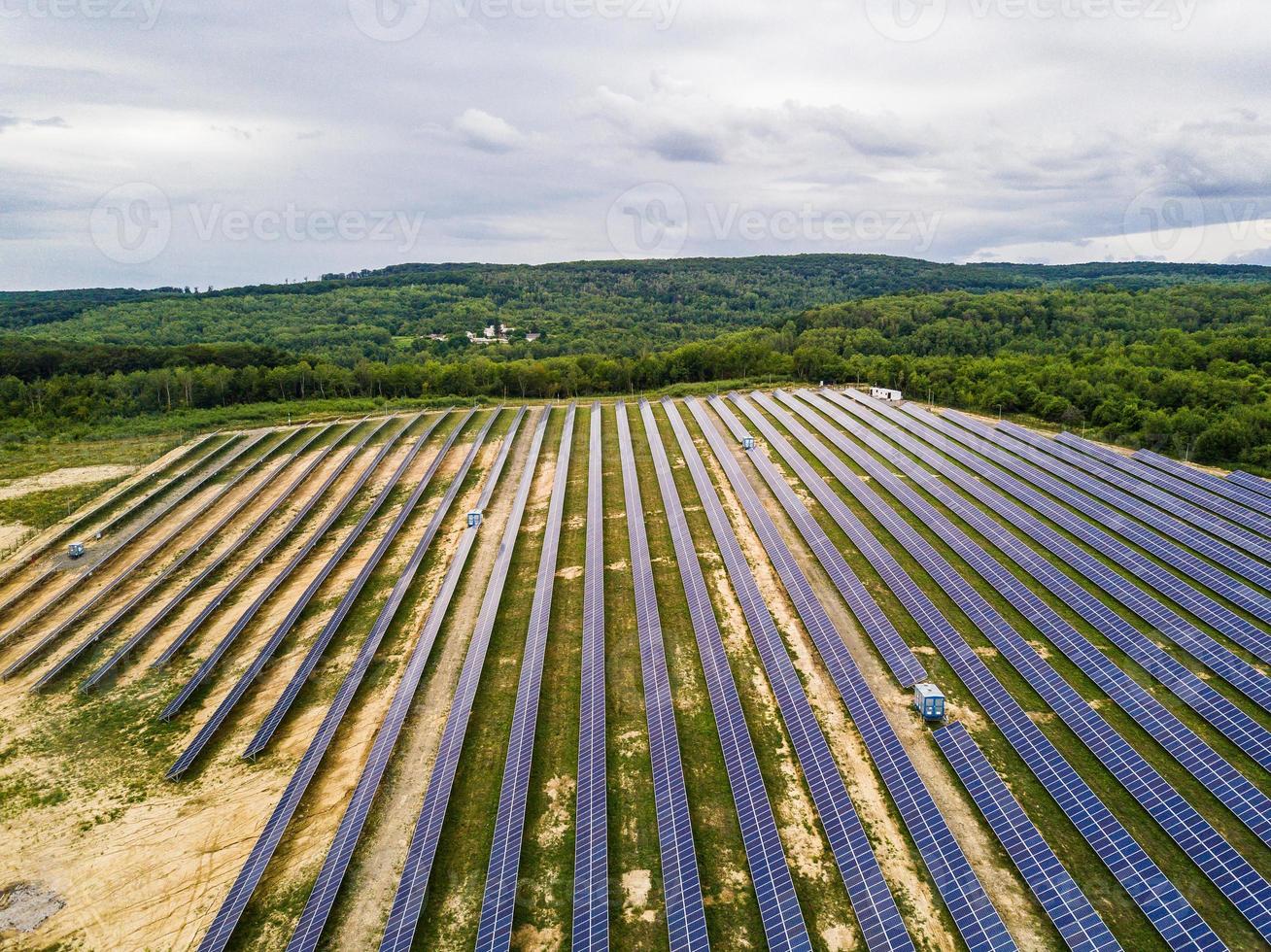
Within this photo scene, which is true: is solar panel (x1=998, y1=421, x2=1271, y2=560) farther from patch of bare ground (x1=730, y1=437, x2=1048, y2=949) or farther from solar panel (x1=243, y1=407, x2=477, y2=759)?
solar panel (x1=243, y1=407, x2=477, y2=759)

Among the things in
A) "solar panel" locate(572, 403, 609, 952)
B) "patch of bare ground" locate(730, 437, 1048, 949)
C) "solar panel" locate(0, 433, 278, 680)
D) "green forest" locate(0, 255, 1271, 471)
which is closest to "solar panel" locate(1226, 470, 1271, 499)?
"green forest" locate(0, 255, 1271, 471)

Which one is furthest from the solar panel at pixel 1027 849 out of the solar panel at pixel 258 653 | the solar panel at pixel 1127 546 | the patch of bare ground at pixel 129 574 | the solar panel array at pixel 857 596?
the patch of bare ground at pixel 129 574

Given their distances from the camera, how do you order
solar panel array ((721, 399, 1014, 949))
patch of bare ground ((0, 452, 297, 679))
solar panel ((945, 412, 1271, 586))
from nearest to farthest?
1. solar panel array ((721, 399, 1014, 949))
2. solar panel ((945, 412, 1271, 586))
3. patch of bare ground ((0, 452, 297, 679))

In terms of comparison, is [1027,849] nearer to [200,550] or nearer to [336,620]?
[336,620]

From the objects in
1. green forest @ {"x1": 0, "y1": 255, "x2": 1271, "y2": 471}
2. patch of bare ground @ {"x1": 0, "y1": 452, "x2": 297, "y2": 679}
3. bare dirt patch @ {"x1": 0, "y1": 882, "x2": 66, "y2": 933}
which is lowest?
bare dirt patch @ {"x1": 0, "y1": 882, "x2": 66, "y2": 933}

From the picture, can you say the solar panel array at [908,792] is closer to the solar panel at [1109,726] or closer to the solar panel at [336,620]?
the solar panel at [1109,726]

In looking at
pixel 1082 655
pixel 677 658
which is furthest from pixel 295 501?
pixel 1082 655

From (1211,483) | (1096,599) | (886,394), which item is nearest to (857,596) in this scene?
(1096,599)
